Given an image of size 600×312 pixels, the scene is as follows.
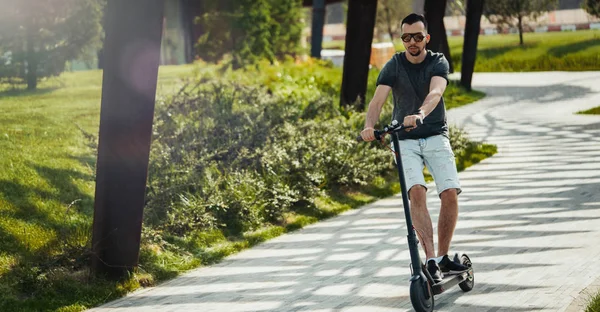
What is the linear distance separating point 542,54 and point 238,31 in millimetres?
22998

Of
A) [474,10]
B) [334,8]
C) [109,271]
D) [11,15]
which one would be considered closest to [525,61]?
[474,10]

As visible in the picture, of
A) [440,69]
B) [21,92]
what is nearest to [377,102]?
[440,69]

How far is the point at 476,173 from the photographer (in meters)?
14.5

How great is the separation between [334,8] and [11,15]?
284ft

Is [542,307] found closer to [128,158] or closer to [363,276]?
[363,276]

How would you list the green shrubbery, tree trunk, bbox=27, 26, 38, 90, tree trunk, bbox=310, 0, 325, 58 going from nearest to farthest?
the green shrubbery → tree trunk, bbox=27, 26, 38, 90 → tree trunk, bbox=310, 0, 325, 58

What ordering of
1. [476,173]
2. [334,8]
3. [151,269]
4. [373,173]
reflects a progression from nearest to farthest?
[151,269]
[373,173]
[476,173]
[334,8]

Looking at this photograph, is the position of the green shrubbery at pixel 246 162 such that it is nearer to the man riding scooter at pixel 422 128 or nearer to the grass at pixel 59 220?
the grass at pixel 59 220

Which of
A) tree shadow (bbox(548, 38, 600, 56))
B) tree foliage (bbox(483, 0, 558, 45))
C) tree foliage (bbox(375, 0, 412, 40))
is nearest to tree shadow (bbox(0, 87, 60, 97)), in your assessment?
tree shadow (bbox(548, 38, 600, 56))

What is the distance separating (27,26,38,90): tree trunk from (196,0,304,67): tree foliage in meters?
11.8

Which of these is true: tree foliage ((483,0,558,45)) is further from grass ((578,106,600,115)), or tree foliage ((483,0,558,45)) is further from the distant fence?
grass ((578,106,600,115))

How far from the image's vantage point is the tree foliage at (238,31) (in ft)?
98.1

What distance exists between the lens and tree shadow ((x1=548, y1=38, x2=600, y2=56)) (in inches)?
1935

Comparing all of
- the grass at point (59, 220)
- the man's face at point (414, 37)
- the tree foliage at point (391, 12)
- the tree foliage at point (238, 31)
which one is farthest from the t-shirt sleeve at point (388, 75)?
the tree foliage at point (391, 12)
